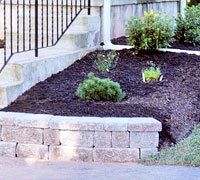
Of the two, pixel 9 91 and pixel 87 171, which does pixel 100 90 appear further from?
pixel 87 171

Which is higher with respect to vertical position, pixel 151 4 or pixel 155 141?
pixel 151 4

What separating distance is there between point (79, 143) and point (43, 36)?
145 inches

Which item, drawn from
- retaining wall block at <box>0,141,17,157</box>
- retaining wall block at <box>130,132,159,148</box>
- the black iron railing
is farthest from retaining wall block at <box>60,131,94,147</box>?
the black iron railing

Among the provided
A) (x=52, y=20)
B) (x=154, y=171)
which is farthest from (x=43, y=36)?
(x=154, y=171)

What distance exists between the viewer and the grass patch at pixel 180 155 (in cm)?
644

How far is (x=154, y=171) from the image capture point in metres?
6.26

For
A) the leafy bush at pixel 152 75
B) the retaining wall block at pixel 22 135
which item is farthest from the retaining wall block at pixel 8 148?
the leafy bush at pixel 152 75

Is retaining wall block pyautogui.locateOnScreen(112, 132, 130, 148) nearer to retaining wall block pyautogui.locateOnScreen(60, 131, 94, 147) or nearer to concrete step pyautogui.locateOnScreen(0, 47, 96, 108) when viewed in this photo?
retaining wall block pyautogui.locateOnScreen(60, 131, 94, 147)

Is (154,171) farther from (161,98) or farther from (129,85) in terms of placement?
(129,85)

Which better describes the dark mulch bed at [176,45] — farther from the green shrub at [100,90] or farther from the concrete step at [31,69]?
the green shrub at [100,90]

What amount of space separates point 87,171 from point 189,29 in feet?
18.1

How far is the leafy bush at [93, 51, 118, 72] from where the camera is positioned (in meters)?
9.01

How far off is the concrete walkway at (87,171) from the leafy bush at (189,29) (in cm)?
518

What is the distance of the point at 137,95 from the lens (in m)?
7.94
